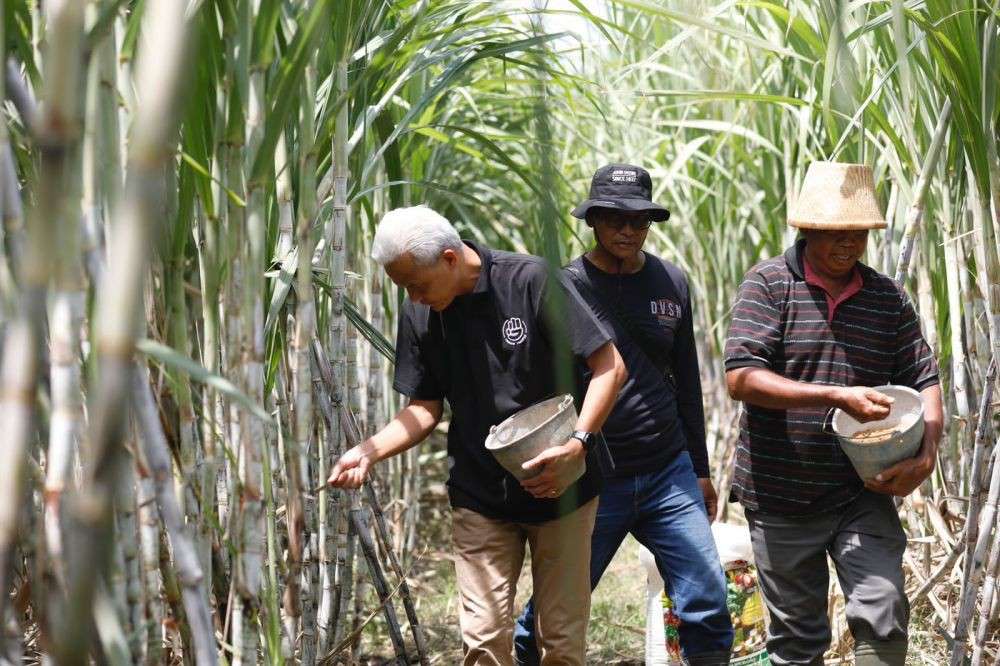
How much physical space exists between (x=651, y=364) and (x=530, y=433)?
0.68m

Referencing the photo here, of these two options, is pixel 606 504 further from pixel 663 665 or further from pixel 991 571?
pixel 991 571

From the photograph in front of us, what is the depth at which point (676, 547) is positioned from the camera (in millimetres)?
2746

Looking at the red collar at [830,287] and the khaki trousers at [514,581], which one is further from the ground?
the red collar at [830,287]

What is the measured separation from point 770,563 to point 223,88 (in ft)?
5.64

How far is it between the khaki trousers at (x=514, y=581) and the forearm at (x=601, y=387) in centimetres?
22

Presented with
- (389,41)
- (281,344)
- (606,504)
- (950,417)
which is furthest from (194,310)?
(950,417)

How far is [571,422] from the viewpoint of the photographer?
92.2 inches

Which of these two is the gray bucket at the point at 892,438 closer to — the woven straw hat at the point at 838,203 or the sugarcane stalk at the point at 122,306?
the woven straw hat at the point at 838,203

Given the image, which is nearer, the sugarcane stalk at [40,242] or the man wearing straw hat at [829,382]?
the sugarcane stalk at [40,242]

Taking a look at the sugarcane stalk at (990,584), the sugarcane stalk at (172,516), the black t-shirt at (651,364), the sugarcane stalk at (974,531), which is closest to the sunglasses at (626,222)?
the black t-shirt at (651,364)

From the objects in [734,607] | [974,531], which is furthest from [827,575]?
[734,607]

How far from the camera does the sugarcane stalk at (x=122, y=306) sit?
0.58 m

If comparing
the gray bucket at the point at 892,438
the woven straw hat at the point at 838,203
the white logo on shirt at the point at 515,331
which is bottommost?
the gray bucket at the point at 892,438

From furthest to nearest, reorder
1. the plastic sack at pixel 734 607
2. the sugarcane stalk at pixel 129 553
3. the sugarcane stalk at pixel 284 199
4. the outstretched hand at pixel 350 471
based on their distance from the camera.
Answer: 1. the plastic sack at pixel 734 607
2. the outstretched hand at pixel 350 471
3. the sugarcane stalk at pixel 284 199
4. the sugarcane stalk at pixel 129 553
